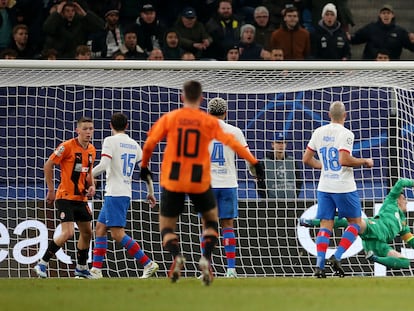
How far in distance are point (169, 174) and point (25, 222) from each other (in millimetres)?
5288

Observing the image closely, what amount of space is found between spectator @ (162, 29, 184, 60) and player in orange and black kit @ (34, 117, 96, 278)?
5.65 meters

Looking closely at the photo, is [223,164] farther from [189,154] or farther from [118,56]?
[118,56]

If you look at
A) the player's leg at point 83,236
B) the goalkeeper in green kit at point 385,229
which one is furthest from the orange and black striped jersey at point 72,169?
the goalkeeper in green kit at point 385,229

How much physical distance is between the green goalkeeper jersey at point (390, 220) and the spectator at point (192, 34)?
641cm

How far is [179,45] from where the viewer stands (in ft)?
62.9

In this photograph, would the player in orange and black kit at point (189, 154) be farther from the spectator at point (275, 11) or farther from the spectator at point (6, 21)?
Result: the spectator at point (275, 11)

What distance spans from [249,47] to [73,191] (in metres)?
6.32

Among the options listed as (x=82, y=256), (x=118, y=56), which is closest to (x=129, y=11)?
(x=118, y=56)

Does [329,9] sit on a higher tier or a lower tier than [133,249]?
higher

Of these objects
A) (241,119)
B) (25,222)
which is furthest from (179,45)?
(25,222)

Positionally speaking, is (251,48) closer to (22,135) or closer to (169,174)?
(22,135)

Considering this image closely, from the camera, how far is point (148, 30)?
1956cm

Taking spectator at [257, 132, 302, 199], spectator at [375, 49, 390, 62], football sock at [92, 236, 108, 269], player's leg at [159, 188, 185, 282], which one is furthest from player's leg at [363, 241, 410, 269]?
spectator at [375, 49, 390, 62]

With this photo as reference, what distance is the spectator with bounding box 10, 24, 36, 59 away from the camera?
749 inches
